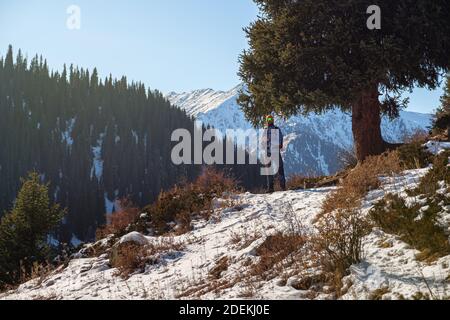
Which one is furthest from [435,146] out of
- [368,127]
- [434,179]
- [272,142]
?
[272,142]

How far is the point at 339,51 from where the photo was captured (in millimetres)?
11883

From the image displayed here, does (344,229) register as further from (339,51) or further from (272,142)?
(339,51)

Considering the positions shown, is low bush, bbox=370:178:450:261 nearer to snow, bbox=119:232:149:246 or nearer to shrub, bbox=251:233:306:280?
shrub, bbox=251:233:306:280

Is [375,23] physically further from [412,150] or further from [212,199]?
[212,199]

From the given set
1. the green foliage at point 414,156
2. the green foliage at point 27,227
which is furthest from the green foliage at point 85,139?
the green foliage at point 414,156

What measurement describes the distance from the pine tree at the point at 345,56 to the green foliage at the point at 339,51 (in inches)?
1.1

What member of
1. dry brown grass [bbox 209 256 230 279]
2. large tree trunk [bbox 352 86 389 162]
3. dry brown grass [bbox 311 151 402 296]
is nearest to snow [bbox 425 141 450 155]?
dry brown grass [bbox 311 151 402 296]

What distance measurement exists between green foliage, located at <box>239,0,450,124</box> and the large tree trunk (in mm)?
604

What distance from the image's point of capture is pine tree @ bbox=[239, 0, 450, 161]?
11391mm

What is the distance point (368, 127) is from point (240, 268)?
8139 millimetres

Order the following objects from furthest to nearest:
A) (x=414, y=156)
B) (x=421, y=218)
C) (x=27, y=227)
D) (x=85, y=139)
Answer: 1. (x=85, y=139)
2. (x=27, y=227)
3. (x=414, y=156)
4. (x=421, y=218)

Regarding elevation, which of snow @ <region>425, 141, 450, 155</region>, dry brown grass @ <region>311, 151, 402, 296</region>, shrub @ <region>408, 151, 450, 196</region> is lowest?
dry brown grass @ <region>311, 151, 402, 296</region>
